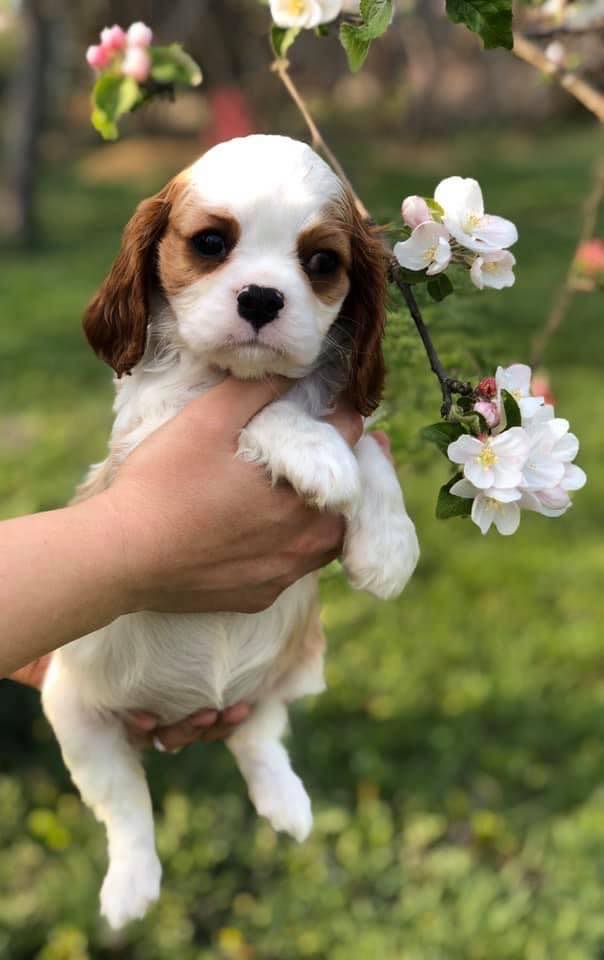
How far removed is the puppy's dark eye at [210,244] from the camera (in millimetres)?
1853

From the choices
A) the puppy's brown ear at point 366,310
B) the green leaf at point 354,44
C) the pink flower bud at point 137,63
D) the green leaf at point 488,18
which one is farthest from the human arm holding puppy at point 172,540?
the pink flower bud at point 137,63

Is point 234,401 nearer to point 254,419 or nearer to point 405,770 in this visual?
point 254,419

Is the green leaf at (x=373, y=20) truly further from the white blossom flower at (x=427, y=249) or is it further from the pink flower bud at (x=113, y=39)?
the pink flower bud at (x=113, y=39)

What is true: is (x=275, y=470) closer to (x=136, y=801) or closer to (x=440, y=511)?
(x=440, y=511)

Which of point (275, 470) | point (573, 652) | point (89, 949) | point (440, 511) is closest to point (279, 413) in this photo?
point (275, 470)

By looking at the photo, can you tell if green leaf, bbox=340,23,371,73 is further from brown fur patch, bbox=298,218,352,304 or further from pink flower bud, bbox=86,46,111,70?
pink flower bud, bbox=86,46,111,70

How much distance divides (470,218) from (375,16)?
0.35m

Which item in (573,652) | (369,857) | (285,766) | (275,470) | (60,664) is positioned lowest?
(573,652)

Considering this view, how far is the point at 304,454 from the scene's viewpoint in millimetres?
1964

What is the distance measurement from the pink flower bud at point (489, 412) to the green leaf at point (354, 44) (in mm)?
548

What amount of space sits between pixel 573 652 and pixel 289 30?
3.79 m

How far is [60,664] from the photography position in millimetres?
2367

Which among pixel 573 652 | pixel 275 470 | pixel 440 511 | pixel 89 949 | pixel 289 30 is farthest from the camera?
pixel 573 652

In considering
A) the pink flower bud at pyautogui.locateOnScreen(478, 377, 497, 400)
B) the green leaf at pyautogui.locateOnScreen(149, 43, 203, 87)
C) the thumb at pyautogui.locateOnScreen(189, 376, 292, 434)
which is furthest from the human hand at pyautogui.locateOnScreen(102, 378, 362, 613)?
the green leaf at pyautogui.locateOnScreen(149, 43, 203, 87)
